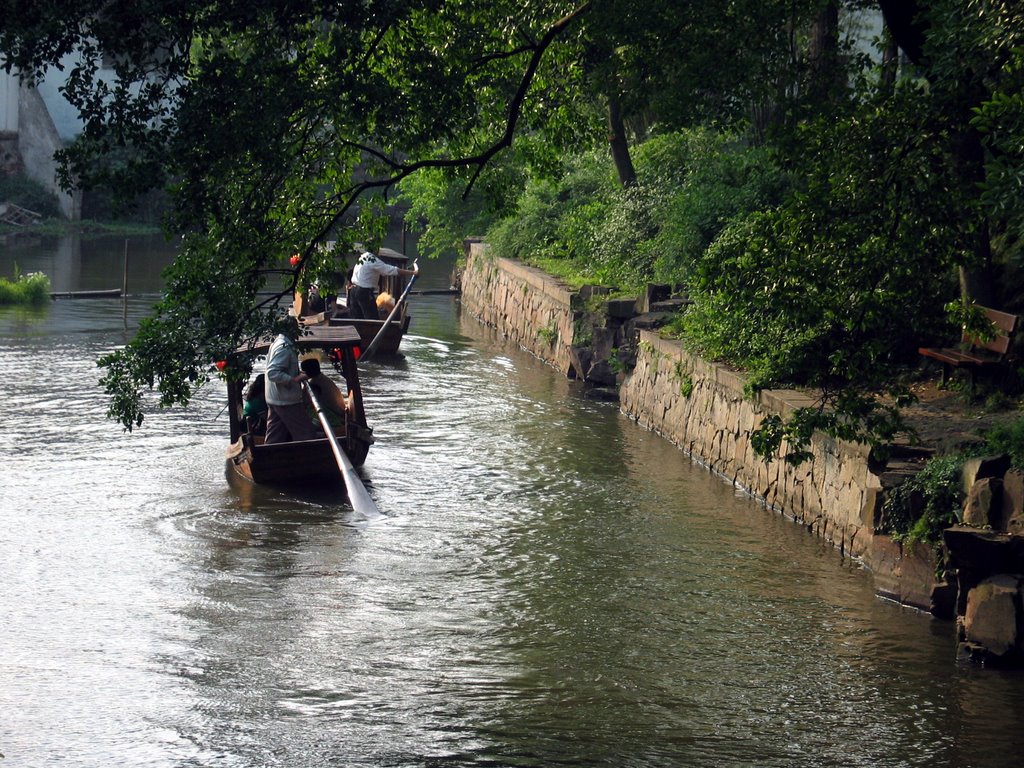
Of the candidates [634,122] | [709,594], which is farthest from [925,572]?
[634,122]

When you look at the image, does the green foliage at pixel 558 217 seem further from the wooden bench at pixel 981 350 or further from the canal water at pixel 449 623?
the wooden bench at pixel 981 350

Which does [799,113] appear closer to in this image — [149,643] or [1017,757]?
[1017,757]

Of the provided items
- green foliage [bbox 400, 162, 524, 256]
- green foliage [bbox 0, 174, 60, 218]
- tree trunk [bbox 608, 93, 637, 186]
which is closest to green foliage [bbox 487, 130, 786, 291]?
tree trunk [bbox 608, 93, 637, 186]

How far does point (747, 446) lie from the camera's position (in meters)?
15.6

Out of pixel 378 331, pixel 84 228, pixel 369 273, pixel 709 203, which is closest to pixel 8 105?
pixel 84 228

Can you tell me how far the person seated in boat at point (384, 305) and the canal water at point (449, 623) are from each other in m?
8.33

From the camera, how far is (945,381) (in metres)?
14.5

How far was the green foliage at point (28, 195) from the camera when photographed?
46.5 meters

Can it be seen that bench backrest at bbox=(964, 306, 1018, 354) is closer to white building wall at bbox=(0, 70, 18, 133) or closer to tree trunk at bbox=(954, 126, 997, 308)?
tree trunk at bbox=(954, 126, 997, 308)

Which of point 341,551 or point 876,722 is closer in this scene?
point 876,722

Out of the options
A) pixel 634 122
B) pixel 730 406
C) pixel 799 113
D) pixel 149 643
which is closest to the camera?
pixel 149 643

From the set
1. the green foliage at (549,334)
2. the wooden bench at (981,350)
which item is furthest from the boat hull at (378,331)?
the wooden bench at (981,350)

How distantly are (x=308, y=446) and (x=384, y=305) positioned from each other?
38.4 ft

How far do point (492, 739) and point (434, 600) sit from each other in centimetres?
290
